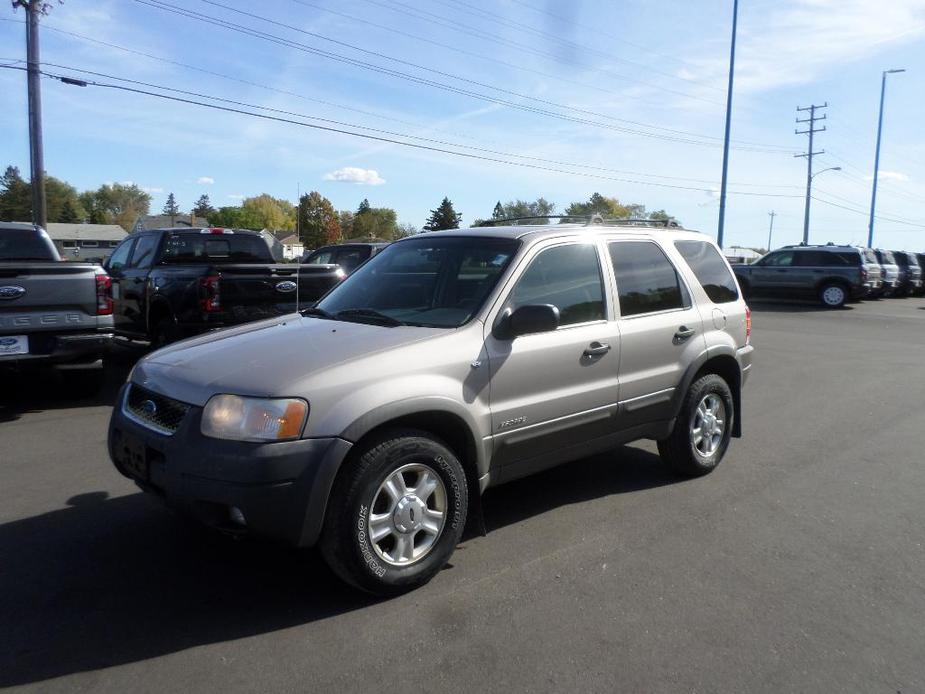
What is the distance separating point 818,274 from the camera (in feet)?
77.6

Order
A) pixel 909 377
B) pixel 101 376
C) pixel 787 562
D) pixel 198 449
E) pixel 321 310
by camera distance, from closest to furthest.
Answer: pixel 198 449, pixel 787 562, pixel 321 310, pixel 101 376, pixel 909 377

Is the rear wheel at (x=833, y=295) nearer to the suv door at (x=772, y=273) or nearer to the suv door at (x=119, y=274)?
the suv door at (x=772, y=273)

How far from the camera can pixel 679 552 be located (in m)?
4.11

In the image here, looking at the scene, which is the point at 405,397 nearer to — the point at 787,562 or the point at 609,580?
the point at 609,580

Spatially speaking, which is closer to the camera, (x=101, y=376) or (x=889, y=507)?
(x=889, y=507)

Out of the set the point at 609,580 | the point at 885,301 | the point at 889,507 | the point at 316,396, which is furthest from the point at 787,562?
the point at 885,301

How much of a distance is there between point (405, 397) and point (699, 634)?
1680 mm

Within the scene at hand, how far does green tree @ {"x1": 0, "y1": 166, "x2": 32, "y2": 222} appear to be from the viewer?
9131 centimetres

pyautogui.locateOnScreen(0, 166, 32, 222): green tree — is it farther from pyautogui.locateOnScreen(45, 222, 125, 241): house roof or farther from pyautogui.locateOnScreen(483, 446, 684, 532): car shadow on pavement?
pyautogui.locateOnScreen(483, 446, 684, 532): car shadow on pavement

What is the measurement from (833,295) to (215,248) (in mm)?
20151

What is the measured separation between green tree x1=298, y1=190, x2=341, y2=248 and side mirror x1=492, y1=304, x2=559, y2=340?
82.3m

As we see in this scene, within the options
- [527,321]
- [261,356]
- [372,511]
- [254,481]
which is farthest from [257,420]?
[527,321]

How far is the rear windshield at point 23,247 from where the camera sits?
27.6 feet

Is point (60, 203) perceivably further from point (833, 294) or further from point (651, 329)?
point (651, 329)
